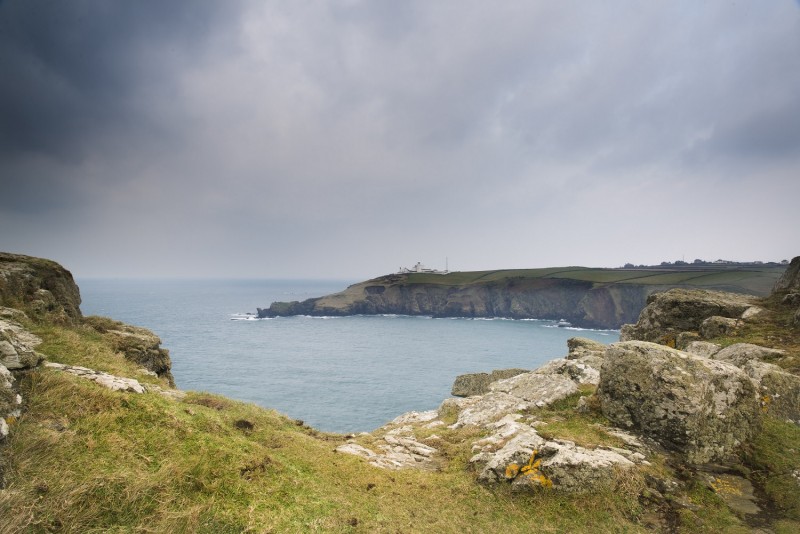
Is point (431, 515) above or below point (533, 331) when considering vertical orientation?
above

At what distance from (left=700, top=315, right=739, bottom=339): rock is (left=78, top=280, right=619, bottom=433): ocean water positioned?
41849 millimetres

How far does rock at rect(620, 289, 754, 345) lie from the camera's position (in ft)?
85.1

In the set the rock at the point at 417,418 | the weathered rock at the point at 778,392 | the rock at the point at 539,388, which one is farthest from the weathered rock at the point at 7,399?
the weathered rock at the point at 778,392

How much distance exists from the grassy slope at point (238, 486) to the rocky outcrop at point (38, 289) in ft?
44.3

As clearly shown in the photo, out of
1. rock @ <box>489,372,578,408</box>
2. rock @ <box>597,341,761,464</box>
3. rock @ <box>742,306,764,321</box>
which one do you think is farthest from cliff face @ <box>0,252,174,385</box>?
rock @ <box>742,306,764,321</box>

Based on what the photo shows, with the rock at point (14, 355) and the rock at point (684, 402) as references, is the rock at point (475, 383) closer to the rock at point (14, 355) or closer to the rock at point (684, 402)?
the rock at point (684, 402)

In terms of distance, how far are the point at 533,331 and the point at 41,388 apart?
160 metres

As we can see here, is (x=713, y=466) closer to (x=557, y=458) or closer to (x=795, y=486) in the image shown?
(x=795, y=486)

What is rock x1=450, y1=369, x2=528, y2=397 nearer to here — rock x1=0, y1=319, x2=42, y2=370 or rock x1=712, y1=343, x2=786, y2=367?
rock x1=712, y1=343, x2=786, y2=367

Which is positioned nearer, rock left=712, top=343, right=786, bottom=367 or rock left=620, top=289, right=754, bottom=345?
rock left=712, top=343, right=786, bottom=367

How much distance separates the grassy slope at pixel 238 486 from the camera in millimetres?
6652

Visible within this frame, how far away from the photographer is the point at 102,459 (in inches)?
298

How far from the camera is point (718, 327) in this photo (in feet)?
76.6

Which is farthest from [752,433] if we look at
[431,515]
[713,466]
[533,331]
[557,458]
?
[533,331]
